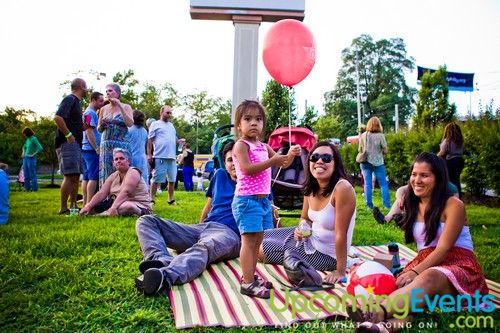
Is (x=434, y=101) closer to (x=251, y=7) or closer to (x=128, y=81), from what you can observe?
(x=251, y=7)

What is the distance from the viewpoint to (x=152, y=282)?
2.80 metres

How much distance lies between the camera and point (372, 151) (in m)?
7.49

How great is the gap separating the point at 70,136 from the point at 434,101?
50.3 feet

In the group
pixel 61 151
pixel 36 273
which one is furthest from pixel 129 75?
pixel 36 273

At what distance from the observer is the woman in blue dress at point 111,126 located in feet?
19.6

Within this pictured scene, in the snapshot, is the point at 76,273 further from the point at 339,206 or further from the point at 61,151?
the point at 61,151

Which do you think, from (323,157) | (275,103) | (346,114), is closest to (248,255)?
(323,157)

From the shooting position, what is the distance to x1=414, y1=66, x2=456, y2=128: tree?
17094mm

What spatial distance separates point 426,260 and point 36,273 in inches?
108

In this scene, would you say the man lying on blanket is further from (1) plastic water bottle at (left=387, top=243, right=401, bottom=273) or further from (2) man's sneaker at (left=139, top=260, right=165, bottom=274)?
(1) plastic water bottle at (left=387, top=243, right=401, bottom=273)

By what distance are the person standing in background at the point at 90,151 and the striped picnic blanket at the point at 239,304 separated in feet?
12.0

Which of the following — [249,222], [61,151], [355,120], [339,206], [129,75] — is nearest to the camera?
[249,222]

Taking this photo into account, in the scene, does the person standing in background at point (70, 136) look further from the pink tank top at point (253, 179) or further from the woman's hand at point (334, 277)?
the woman's hand at point (334, 277)

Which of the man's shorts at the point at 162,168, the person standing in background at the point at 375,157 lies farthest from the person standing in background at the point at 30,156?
the person standing in background at the point at 375,157
